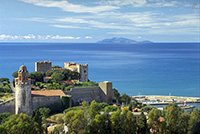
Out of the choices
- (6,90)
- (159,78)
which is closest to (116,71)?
(159,78)

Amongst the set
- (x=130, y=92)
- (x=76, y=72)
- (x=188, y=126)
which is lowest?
(x=130, y=92)

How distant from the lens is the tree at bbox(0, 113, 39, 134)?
19.5 metres

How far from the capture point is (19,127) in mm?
19766

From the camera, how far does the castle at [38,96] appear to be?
25906 mm

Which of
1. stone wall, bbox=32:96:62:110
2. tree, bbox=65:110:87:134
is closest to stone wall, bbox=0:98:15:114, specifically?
stone wall, bbox=32:96:62:110

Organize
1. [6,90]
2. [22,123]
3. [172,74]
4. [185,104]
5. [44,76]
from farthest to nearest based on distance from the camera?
[172,74]
[185,104]
[44,76]
[6,90]
[22,123]

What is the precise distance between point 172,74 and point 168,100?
3873 cm

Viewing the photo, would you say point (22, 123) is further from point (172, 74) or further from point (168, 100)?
point (172, 74)

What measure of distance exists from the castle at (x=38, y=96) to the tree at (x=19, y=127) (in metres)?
5.31

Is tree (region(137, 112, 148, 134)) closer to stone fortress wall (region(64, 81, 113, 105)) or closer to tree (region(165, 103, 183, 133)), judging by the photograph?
tree (region(165, 103, 183, 133))

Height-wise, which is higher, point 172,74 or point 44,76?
point 44,76

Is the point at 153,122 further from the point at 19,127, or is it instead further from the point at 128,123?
the point at 19,127

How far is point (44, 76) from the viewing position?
3784cm

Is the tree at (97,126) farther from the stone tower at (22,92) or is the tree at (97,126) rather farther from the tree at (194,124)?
the stone tower at (22,92)
